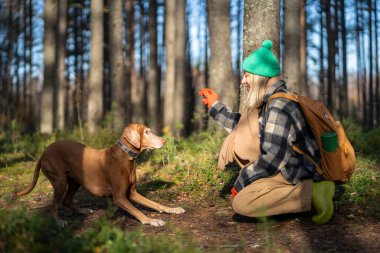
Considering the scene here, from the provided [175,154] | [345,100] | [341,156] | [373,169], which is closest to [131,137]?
[341,156]

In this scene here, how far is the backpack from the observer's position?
166 inches

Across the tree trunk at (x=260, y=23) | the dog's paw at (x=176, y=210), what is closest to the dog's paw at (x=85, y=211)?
the dog's paw at (x=176, y=210)

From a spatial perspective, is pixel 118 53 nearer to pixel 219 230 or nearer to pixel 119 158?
pixel 119 158

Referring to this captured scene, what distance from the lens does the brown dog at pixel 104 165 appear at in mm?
4898

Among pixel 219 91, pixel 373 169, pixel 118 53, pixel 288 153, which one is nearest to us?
pixel 288 153

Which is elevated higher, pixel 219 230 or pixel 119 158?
pixel 119 158

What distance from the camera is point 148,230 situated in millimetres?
4523

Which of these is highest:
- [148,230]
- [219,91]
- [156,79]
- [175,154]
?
[156,79]

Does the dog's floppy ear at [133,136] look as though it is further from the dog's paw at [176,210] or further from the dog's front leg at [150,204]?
the dog's paw at [176,210]

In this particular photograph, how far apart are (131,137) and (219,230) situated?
1435 millimetres

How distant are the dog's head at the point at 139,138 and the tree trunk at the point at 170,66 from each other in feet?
38.2

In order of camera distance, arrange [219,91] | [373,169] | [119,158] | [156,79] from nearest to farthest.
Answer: [119,158]
[373,169]
[219,91]
[156,79]

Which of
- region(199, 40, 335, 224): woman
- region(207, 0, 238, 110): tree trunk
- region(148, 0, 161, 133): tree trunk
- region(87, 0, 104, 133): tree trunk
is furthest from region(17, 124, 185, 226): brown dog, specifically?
region(148, 0, 161, 133): tree trunk

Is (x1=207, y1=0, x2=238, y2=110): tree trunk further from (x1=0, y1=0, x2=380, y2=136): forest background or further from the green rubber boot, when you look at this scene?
the green rubber boot
